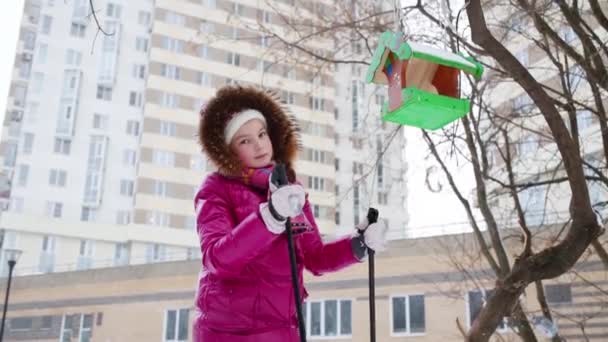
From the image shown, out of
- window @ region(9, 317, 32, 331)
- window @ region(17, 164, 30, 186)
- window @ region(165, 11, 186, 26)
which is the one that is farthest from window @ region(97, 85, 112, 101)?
window @ region(9, 317, 32, 331)

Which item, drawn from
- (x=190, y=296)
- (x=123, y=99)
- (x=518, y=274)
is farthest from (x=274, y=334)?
(x=123, y=99)

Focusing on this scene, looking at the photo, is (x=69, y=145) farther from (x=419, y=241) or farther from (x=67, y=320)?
(x=419, y=241)

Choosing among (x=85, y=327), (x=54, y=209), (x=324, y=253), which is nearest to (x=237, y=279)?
(x=324, y=253)

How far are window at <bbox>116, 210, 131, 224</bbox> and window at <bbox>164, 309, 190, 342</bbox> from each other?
948 centimetres

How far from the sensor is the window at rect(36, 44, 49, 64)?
22.1 m

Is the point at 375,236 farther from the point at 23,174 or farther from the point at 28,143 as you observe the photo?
the point at 28,143

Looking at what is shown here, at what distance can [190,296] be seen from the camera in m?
12.3

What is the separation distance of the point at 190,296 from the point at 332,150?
11478 mm

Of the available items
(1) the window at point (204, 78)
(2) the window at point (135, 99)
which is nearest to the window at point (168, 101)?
(1) the window at point (204, 78)

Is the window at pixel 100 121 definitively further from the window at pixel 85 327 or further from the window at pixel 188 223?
the window at pixel 85 327

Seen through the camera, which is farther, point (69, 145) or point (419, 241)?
point (69, 145)

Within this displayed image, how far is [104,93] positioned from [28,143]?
3.14 m

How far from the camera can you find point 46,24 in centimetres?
2244

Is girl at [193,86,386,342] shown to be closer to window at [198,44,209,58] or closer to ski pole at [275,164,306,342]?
ski pole at [275,164,306,342]
